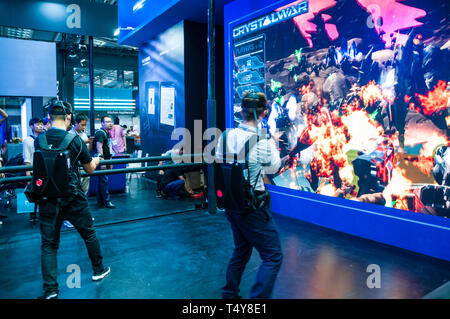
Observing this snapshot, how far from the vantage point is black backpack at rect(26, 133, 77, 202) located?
108 inches

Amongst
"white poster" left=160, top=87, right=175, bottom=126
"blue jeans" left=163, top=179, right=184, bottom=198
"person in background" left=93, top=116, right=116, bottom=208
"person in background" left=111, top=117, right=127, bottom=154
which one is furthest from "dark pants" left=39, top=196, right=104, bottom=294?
"person in background" left=111, top=117, right=127, bottom=154

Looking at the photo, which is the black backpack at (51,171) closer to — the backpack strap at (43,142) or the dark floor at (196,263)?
the backpack strap at (43,142)

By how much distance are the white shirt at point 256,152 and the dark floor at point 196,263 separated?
3.69 feet

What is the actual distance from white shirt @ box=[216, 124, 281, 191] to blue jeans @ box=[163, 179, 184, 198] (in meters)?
4.89

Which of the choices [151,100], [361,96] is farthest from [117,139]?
[361,96]

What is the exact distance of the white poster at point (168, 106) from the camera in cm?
821

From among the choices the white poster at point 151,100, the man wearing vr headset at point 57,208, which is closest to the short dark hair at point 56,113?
the man wearing vr headset at point 57,208

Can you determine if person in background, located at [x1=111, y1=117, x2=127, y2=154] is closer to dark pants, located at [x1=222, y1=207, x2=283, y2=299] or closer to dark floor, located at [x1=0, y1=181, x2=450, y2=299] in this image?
dark floor, located at [x1=0, y1=181, x2=450, y2=299]

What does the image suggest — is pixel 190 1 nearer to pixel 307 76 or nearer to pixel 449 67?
pixel 307 76

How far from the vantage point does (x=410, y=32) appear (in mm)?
3701

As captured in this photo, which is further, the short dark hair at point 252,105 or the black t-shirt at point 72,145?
the black t-shirt at point 72,145
